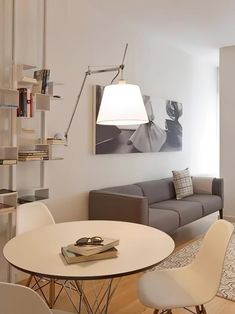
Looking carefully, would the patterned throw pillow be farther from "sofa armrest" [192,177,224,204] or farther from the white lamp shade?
the white lamp shade

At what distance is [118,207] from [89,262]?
198 centimetres

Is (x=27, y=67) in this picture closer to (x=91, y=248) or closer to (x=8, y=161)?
(x=8, y=161)

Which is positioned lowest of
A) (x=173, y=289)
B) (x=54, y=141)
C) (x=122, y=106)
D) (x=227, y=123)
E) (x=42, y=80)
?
(x=173, y=289)

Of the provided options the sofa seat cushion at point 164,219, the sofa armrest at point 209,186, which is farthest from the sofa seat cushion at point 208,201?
the sofa seat cushion at point 164,219

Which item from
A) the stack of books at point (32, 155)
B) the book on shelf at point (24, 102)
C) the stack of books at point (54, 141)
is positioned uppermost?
the book on shelf at point (24, 102)

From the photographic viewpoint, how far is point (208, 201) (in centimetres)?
486

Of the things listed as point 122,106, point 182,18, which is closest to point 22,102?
point 122,106

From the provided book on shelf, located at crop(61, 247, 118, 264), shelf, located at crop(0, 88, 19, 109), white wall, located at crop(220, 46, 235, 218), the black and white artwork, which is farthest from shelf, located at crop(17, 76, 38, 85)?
white wall, located at crop(220, 46, 235, 218)

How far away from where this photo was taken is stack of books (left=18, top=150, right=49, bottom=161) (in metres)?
2.95

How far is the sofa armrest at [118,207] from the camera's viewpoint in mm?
3447

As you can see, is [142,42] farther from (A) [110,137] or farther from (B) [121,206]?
(B) [121,206]

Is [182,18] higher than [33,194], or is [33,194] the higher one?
[182,18]

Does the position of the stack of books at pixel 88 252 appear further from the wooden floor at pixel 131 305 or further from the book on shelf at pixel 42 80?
the book on shelf at pixel 42 80

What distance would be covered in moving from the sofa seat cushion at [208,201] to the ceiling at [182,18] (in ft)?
7.85
